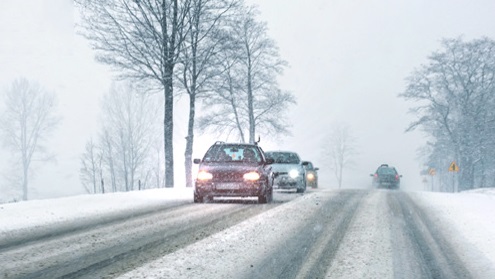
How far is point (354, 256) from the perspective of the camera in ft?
21.0

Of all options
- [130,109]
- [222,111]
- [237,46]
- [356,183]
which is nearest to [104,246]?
[237,46]

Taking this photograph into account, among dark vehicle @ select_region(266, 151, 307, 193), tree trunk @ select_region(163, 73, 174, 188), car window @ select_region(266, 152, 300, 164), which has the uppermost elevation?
tree trunk @ select_region(163, 73, 174, 188)

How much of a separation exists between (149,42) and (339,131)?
6685 centimetres

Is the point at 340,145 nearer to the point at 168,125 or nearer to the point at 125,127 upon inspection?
the point at 125,127

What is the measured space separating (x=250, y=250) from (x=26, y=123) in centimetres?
4254

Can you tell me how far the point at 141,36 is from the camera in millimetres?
23344

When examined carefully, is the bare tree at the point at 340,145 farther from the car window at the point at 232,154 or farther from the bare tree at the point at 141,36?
the car window at the point at 232,154

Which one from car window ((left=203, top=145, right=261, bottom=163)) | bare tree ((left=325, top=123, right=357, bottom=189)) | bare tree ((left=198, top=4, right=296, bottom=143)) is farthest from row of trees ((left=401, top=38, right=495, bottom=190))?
bare tree ((left=325, top=123, right=357, bottom=189))

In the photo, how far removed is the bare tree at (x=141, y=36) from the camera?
75.7 ft

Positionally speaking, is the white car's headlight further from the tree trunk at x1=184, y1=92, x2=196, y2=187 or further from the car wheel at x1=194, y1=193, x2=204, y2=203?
the tree trunk at x1=184, y1=92, x2=196, y2=187

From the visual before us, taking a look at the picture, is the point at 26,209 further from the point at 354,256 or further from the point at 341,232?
the point at 354,256

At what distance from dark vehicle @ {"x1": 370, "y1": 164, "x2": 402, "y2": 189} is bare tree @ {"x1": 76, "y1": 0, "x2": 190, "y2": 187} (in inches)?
731

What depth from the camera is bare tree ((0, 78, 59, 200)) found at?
44562mm

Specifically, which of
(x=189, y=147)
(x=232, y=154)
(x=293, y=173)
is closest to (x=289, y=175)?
(x=293, y=173)
